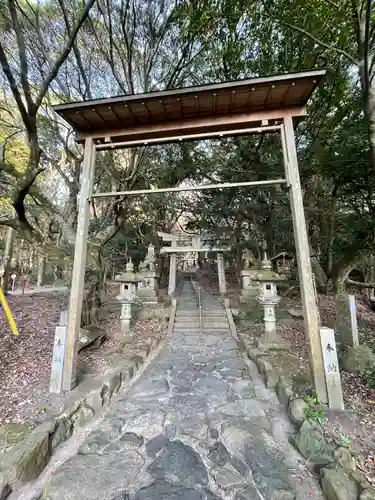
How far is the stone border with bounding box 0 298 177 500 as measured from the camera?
6.72 feet

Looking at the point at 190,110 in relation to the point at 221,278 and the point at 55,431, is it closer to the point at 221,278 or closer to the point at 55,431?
the point at 55,431

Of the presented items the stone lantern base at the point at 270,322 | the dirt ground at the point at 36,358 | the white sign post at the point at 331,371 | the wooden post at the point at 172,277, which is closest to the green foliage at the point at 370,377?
the white sign post at the point at 331,371

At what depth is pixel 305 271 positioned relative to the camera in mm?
3428

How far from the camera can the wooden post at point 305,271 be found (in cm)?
318

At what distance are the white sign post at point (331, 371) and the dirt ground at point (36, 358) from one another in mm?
3325

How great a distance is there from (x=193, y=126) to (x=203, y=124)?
0.54 ft

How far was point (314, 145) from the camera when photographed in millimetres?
7062

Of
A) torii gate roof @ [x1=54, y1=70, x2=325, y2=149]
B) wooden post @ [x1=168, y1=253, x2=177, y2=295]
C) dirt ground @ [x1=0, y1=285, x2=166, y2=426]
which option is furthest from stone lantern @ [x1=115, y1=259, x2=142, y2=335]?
wooden post @ [x1=168, y1=253, x2=177, y2=295]

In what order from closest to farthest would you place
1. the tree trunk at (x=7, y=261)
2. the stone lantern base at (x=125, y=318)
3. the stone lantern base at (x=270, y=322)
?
the stone lantern base at (x=270, y=322)
the stone lantern base at (x=125, y=318)
the tree trunk at (x=7, y=261)

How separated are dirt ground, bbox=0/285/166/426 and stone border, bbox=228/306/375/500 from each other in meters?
2.85

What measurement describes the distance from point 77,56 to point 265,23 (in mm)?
4709

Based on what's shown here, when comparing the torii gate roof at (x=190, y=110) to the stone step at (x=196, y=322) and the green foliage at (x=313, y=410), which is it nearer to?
the green foliage at (x=313, y=410)

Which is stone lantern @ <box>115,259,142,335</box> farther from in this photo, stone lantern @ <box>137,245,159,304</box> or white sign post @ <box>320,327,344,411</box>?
white sign post @ <box>320,327,344,411</box>

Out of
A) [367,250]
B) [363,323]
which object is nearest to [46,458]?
[363,323]
